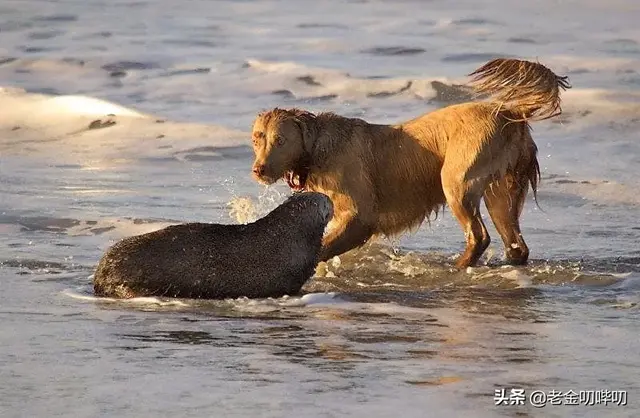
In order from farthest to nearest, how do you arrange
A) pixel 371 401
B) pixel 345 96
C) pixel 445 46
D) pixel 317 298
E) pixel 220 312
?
pixel 445 46, pixel 345 96, pixel 317 298, pixel 220 312, pixel 371 401

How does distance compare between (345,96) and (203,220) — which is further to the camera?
(345,96)

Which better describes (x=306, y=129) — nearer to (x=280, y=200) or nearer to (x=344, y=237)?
(x=344, y=237)

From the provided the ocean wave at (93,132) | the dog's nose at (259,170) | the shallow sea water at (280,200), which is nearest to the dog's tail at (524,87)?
the shallow sea water at (280,200)

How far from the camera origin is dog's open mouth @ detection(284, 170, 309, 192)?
10.1 metres

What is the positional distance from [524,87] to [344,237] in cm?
145

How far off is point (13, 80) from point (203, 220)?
7.42 m

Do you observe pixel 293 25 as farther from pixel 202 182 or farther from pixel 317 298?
pixel 317 298

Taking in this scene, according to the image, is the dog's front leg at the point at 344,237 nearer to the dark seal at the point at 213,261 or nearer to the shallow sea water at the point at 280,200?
the shallow sea water at the point at 280,200

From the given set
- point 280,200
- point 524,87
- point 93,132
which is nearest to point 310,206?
point 524,87

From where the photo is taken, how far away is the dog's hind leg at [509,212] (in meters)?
9.99

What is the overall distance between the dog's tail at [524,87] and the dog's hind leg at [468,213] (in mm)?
547

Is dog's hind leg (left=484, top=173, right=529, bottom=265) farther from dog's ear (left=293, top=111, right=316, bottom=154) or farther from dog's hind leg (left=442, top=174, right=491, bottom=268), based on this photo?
dog's ear (left=293, top=111, right=316, bottom=154)

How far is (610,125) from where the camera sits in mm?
15281

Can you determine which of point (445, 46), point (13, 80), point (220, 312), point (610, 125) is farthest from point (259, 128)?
point (445, 46)
